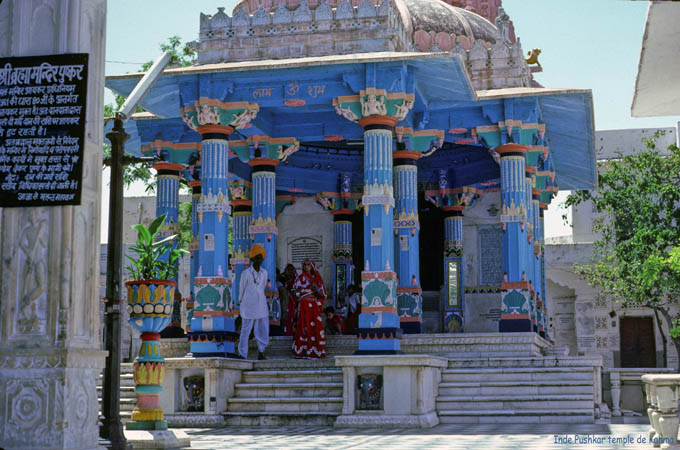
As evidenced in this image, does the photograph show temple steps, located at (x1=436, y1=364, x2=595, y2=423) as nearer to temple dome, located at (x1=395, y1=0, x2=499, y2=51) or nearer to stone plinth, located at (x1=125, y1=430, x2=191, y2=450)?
stone plinth, located at (x1=125, y1=430, x2=191, y2=450)

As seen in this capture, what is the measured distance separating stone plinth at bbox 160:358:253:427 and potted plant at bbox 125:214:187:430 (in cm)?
373

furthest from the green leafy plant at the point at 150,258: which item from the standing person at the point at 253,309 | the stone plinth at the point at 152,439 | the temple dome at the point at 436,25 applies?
the temple dome at the point at 436,25

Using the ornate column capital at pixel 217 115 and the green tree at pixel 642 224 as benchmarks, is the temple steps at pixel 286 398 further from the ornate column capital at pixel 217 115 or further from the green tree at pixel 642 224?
the green tree at pixel 642 224

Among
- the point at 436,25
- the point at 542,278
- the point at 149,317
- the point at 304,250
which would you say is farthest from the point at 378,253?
the point at 542,278

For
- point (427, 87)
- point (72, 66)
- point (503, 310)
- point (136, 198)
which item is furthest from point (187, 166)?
point (136, 198)

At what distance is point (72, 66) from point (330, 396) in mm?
7546

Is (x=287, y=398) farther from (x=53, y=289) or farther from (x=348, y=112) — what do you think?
(x=53, y=289)

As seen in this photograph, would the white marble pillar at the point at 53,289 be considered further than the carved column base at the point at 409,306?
No

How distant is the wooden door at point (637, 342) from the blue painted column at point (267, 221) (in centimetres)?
1333

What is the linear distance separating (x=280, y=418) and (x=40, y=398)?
22.0ft

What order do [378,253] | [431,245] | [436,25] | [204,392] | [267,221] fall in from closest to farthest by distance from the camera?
[204,392] → [378,253] → [267,221] → [436,25] → [431,245]

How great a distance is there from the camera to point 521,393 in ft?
46.7

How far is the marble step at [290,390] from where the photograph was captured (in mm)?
14227

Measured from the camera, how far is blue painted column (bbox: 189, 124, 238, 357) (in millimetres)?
15141
